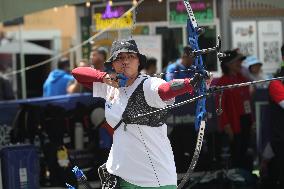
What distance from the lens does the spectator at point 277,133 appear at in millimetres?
8141

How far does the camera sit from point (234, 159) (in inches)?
395

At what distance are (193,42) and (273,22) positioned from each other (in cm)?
865

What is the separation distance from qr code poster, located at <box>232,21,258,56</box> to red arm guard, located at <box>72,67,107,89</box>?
321 inches

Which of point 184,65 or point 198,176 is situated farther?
point 184,65

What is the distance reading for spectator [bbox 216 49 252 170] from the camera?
9750 mm

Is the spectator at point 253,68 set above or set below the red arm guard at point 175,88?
below

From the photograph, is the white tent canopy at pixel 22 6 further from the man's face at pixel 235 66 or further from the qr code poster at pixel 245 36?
the qr code poster at pixel 245 36

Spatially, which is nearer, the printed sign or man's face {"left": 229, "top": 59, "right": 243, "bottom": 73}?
man's face {"left": 229, "top": 59, "right": 243, "bottom": 73}

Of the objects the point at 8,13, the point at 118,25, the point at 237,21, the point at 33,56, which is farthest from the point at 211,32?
the point at 33,56

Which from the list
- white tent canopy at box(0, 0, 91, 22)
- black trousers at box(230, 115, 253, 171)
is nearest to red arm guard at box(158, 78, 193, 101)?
white tent canopy at box(0, 0, 91, 22)

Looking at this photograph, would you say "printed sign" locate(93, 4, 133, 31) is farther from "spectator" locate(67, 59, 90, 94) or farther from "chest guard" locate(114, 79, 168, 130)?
"chest guard" locate(114, 79, 168, 130)

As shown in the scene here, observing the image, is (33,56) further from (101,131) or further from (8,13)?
(8,13)

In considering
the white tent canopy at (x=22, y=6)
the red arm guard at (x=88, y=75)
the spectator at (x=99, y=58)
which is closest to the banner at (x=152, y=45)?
the spectator at (x=99, y=58)

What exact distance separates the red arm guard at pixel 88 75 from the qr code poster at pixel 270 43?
8454 millimetres
